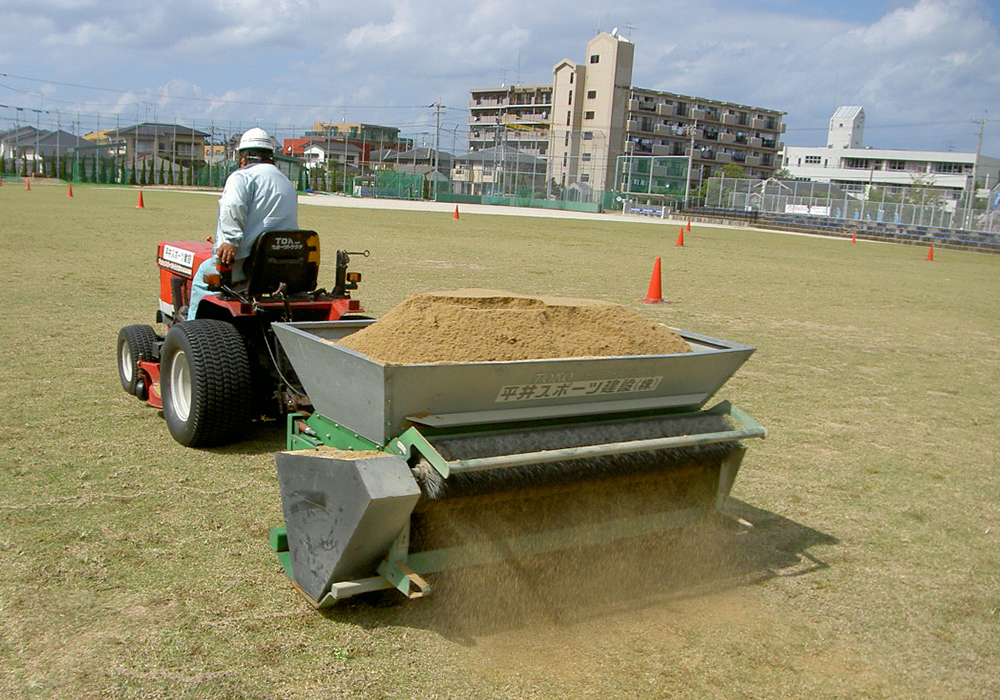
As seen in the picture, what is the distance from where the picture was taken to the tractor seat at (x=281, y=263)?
5027mm

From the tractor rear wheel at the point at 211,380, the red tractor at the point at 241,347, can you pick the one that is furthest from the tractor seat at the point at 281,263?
the tractor rear wheel at the point at 211,380

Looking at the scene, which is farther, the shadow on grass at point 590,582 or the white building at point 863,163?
the white building at point 863,163

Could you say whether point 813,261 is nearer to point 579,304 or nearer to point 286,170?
point 286,170

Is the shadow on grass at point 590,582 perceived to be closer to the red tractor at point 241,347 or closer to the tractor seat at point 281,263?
the red tractor at point 241,347

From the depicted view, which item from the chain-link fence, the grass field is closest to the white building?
the chain-link fence

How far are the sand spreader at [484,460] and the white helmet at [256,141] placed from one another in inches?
69.6

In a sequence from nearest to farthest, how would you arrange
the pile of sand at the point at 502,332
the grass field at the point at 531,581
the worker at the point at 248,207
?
the grass field at the point at 531,581
the pile of sand at the point at 502,332
the worker at the point at 248,207

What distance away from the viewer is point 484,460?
126 inches

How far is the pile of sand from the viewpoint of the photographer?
3.54 meters

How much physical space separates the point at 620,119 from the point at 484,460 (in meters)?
88.5

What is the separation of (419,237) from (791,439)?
1645 cm

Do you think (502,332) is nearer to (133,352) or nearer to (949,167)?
(133,352)

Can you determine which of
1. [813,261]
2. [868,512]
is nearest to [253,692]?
[868,512]

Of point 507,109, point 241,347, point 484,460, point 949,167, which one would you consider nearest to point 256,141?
point 241,347
